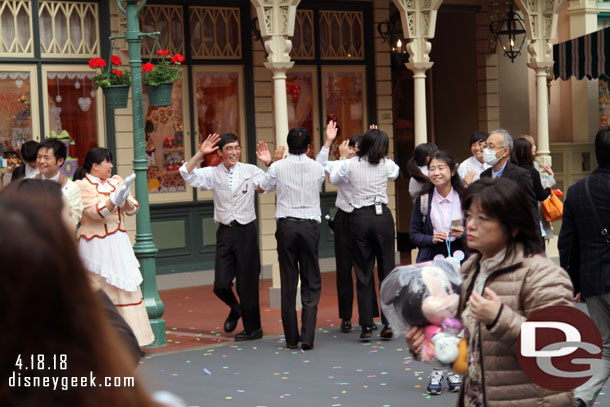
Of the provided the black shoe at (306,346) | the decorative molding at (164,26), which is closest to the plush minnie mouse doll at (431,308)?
the black shoe at (306,346)

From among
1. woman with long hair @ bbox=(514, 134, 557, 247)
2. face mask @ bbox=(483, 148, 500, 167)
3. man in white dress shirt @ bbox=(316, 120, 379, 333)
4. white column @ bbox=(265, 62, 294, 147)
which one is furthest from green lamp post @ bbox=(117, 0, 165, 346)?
woman with long hair @ bbox=(514, 134, 557, 247)

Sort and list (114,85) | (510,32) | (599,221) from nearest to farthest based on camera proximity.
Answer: (599,221), (114,85), (510,32)

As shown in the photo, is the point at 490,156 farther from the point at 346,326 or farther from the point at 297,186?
the point at 346,326

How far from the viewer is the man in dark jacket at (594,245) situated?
650 centimetres

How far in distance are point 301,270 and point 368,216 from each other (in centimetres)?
85

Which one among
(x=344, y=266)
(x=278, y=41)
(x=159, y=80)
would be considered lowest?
(x=344, y=266)

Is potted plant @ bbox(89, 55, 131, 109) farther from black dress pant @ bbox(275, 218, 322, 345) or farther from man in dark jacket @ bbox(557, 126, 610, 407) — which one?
man in dark jacket @ bbox(557, 126, 610, 407)

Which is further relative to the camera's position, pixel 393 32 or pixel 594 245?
pixel 393 32

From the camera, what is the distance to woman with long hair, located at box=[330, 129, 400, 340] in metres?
9.82

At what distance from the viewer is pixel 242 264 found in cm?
994

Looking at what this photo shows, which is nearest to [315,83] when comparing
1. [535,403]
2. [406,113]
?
[406,113]

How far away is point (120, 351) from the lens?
1663 millimetres

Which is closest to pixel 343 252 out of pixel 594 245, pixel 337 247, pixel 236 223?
pixel 337 247

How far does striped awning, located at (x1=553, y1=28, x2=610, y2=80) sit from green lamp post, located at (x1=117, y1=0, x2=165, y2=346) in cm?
896
